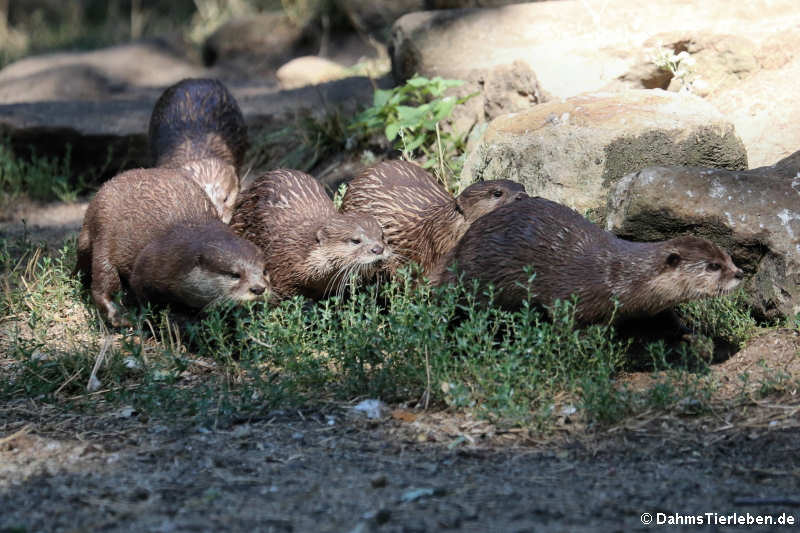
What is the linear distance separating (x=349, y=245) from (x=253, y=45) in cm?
688

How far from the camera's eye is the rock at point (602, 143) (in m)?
4.57

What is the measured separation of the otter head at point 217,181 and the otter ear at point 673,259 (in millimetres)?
2715

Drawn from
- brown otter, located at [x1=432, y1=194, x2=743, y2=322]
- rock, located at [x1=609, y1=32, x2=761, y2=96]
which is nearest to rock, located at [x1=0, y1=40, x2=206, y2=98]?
rock, located at [x1=609, y1=32, x2=761, y2=96]

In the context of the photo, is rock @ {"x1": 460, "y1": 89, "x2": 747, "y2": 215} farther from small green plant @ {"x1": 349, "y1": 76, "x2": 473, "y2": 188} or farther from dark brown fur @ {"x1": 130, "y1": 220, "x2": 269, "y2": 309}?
dark brown fur @ {"x1": 130, "y1": 220, "x2": 269, "y2": 309}

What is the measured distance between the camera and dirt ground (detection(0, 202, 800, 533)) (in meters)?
2.63

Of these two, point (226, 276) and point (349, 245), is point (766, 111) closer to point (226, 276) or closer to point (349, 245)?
A: point (349, 245)

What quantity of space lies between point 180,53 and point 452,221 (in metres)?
7.22

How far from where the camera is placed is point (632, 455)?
3.10 meters

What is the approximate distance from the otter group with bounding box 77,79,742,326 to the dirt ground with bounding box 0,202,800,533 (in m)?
0.48

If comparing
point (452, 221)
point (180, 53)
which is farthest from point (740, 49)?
point (180, 53)

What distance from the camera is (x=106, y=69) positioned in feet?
31.2

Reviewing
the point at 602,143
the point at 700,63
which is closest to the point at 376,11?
the point at 700,63

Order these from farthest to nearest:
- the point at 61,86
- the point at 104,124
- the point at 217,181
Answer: the point at 61,86, the point at 104,124, the point at 217,181

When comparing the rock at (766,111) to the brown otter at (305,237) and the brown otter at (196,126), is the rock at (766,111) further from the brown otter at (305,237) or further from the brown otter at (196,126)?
the brown otter at (196,126)
